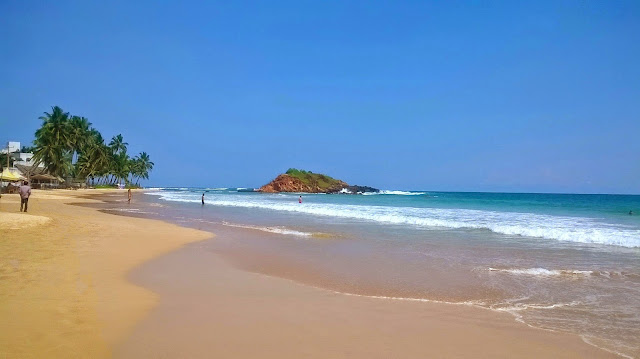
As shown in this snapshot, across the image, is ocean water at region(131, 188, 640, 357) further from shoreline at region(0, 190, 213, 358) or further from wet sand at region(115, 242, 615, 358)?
shoreline at region(0, 190, 213, 358)

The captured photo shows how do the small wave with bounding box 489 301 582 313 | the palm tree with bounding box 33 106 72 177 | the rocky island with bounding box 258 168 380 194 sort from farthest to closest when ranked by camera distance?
the rocky island with bounding box 258 168 380 194
the palm tree with bounding box 33 106 72 177
the small wave with bounding box 489 301 582 313

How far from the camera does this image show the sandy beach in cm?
453

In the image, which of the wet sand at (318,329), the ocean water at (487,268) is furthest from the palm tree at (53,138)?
the wet sand at (318,329)

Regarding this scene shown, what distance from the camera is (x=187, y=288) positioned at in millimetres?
7375

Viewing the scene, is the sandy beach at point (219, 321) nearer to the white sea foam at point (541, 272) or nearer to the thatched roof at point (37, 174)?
the white sea foam at point (541, 272)

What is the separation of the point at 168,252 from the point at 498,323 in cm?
909

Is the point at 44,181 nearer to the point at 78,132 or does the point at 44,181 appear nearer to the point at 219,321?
the point at 78,132

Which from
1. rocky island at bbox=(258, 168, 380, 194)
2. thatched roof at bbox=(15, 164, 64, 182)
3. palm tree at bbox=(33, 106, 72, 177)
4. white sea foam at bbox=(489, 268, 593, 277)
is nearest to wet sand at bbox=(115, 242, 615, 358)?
white sea foam at bbox=(489, 268, 593, 277)

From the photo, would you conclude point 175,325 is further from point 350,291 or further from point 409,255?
point 409,255

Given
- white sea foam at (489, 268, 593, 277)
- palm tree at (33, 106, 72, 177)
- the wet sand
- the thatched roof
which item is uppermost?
palm tree at (33, 106, 72, 177)


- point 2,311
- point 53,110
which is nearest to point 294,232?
point 2,311

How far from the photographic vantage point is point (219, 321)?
546 centimetres

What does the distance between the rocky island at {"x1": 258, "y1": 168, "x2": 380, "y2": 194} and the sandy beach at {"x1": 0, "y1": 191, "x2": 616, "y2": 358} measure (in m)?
114

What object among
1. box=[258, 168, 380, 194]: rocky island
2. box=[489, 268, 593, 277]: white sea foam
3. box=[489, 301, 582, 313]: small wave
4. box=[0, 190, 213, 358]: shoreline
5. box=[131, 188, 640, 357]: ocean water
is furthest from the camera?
box=[258, 168, 380, 194]: rocky island
